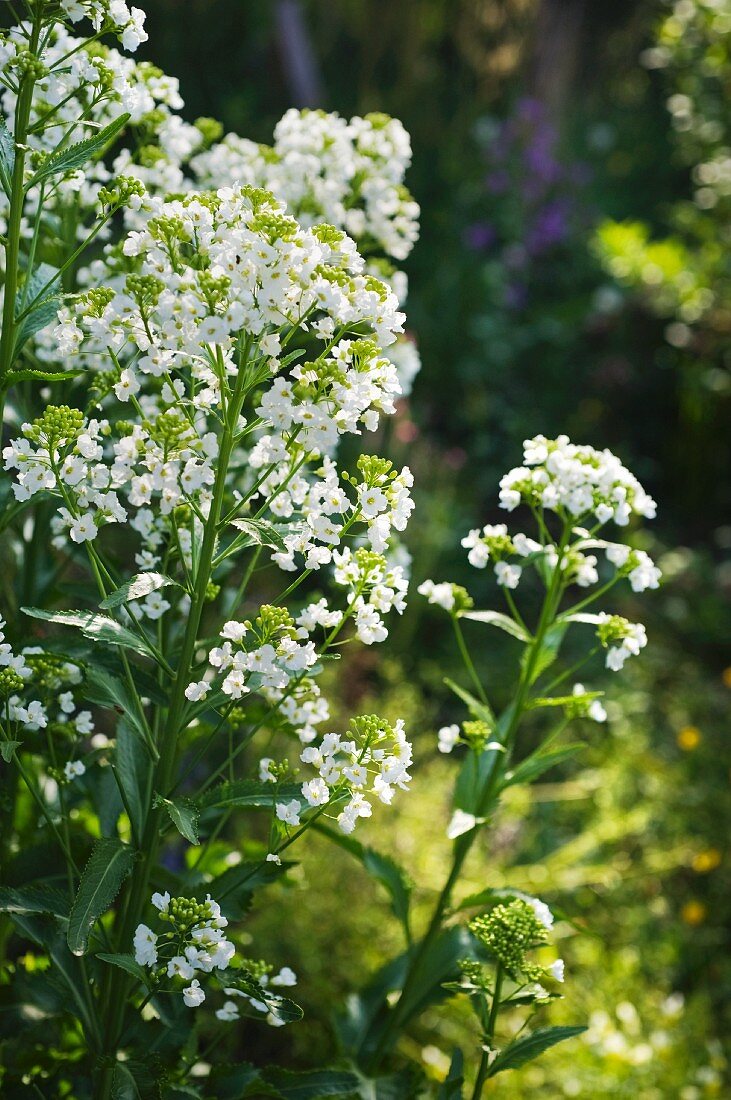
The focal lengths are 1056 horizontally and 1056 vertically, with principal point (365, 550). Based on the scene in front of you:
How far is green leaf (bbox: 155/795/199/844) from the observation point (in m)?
1.32

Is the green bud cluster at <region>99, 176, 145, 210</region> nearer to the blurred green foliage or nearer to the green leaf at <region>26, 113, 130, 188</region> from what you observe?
the green leaf at <region>26, 113, 130, 188</region>

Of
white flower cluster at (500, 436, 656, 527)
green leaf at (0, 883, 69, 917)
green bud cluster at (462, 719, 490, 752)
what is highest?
white flower cluster at (500, 436, 656, 527)

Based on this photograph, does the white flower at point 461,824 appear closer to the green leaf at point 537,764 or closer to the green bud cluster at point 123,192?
the green leaf at point 537,764

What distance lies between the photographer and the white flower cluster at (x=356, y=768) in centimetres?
140

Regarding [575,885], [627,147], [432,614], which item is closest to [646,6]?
[627,147]

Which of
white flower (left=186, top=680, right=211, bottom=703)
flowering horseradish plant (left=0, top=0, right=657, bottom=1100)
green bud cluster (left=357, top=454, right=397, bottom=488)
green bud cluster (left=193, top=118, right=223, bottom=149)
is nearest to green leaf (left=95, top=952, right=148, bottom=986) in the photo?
flowering horseradish plant (left=0, top=0, right=657, bottom=1100)

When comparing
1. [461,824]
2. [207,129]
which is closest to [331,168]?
[207,129]

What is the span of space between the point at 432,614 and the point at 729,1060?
2.15 metres

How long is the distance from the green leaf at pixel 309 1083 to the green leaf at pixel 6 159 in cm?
139

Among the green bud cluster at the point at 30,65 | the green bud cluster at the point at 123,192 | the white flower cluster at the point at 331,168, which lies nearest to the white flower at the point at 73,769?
the green bud cluster at the point at 123,192

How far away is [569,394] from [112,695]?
193 inches

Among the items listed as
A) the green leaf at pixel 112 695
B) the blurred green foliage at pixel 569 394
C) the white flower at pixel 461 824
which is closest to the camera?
the green leaf at pixel 112 695

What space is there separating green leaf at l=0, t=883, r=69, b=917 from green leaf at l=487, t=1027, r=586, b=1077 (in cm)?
70

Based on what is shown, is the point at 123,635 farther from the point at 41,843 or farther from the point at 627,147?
the point at 627,147
